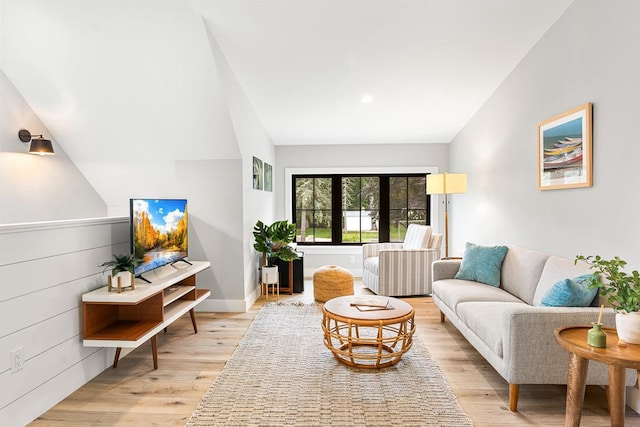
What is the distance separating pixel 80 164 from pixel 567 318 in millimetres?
4521

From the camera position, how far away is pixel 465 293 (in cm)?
329

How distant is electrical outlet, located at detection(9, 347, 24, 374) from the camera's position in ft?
6.68

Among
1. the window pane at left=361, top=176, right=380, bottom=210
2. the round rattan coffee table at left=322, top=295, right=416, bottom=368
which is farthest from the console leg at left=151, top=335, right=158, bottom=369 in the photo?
the window pane at left=361, top=176, right=380, bottom=210

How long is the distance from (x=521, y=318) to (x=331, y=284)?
8.75ft

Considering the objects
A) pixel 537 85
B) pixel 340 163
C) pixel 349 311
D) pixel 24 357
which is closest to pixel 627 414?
pixel 349 311

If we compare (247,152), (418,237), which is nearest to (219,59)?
(247,152)

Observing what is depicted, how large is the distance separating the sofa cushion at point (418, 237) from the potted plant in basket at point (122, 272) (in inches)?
140

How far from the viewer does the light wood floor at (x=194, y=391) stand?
2174mm

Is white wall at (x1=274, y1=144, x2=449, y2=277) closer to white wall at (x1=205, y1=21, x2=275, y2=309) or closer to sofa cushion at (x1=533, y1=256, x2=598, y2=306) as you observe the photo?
white wall at (x1=205, y1=21, x2=275, y2=309)

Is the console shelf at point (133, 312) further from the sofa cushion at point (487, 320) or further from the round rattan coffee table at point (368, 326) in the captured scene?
the sofa cushion at point (487, 320)

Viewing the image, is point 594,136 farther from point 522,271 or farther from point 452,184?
point 452,184

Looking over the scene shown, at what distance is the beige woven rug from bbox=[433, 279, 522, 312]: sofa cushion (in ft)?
1.63

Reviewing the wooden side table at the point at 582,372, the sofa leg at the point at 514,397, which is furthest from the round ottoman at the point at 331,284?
the wooden side table at the point at 582,372

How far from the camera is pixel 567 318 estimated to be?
2.15 metres
